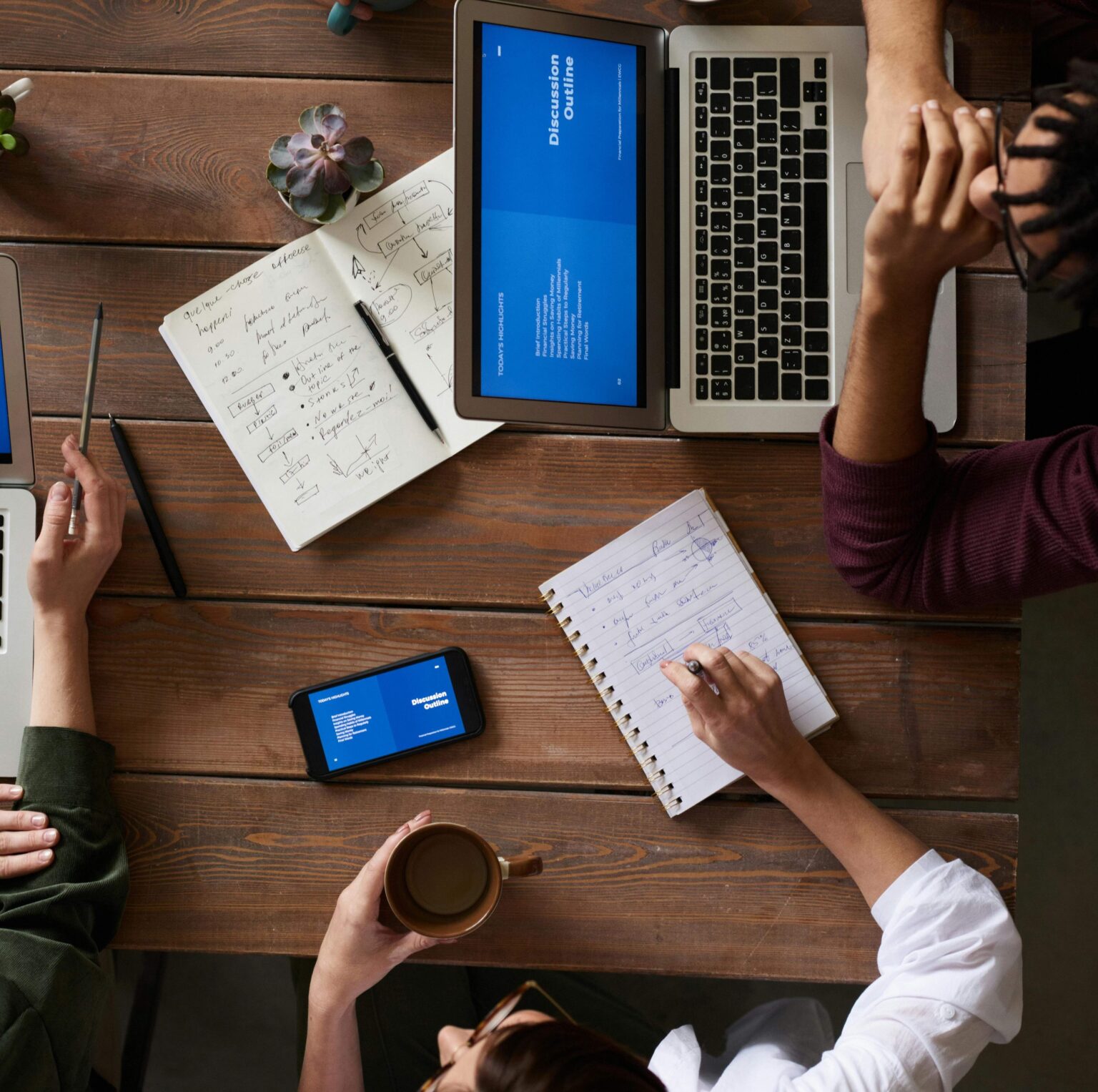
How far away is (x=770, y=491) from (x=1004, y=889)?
52cm

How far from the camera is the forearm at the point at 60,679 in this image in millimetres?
1062

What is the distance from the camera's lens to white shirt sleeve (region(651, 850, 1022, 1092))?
930 mm

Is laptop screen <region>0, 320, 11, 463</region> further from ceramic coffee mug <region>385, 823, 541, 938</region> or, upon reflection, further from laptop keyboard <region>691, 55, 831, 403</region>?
laptop keyboard <region>691, 55, 831, 403</region>

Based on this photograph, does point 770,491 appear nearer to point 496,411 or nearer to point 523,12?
point 496,411

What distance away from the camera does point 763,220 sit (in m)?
1.07

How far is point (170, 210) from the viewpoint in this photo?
1126 millimetres

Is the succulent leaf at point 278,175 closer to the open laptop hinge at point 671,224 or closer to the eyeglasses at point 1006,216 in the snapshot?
the open laptop hinge at point 671,224

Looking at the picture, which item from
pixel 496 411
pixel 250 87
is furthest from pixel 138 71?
pixel 496 411

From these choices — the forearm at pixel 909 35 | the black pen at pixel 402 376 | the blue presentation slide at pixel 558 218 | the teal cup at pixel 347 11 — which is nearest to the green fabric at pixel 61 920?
the black pen at pixel 402 376

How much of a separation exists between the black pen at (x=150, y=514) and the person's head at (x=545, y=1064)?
1.98 feet

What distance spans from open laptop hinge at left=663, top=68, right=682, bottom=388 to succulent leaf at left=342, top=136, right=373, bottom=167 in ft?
1.09

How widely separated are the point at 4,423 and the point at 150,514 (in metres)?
0.18

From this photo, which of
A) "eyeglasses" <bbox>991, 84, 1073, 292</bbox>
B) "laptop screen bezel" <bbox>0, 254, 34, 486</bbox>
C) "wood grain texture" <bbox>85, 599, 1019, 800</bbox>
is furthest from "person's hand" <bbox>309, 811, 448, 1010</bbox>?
"eyeglasses" <bbox>991, 84, 1073, 292</bbox>

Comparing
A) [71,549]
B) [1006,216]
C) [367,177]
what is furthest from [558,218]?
[71,549]
